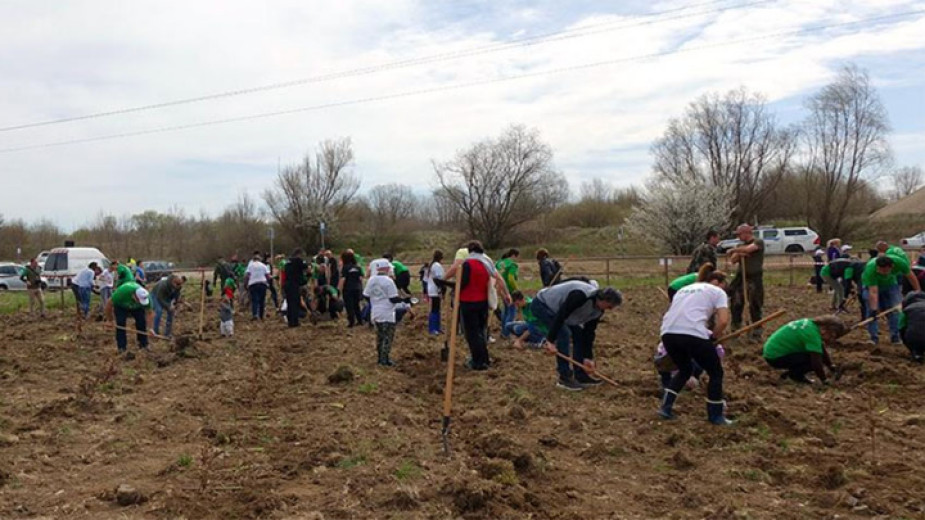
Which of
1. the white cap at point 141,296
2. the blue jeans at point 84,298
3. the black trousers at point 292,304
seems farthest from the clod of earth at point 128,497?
the blue jeans at point 84,298

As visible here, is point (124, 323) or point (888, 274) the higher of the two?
point (888, 274)

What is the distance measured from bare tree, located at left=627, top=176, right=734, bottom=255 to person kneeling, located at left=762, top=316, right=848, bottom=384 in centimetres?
3829

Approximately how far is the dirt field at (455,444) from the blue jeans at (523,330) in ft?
1.35

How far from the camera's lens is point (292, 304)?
1645 cm

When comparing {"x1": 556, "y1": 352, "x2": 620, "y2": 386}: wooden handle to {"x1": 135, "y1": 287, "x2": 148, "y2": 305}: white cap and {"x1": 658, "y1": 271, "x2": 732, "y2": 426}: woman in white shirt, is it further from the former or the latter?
{"x1": 135, "y1": 287, "x2": 148, "y2": 305}: white cap

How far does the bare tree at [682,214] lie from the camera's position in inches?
1844

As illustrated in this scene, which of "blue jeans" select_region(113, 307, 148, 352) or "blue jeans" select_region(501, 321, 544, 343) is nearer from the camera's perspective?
"blue jeans" select_region(501, 321, 544, 343)

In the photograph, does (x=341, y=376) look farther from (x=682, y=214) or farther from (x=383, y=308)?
(x=682, y=214)

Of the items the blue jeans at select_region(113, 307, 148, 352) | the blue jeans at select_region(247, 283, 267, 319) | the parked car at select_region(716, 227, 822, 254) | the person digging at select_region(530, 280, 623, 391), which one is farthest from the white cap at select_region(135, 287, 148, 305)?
the parked car at select_region(716, 227, 822, 254)

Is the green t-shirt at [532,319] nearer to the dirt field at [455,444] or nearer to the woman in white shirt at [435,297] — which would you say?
the dirt field at [455,444]

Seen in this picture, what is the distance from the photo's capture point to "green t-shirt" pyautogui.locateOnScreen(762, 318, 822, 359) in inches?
344

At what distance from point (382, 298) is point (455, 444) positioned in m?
4.32

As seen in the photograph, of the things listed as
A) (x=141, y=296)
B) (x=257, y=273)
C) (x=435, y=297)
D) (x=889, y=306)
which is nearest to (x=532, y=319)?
(x=435, y=297)

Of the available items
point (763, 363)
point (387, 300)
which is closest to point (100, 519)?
point (387, 300)
